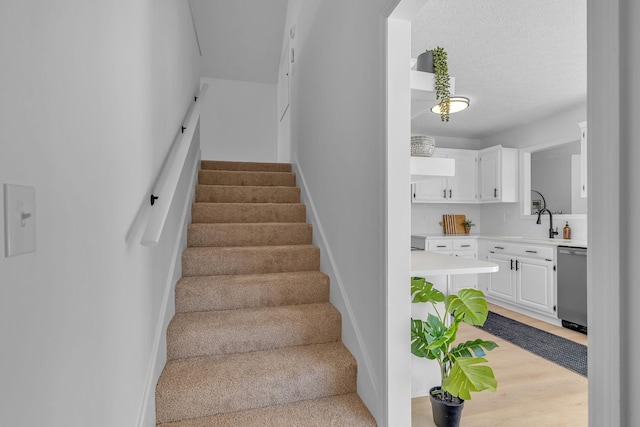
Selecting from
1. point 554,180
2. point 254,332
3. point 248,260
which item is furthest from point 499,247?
point 254,332

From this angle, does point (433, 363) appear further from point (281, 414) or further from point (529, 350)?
point (529, 350)

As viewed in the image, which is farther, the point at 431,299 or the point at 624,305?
the point at 431,299

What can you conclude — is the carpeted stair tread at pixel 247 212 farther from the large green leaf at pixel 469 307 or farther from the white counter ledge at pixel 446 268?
the large green leaf at pixel 469 307

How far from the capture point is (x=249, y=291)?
2.10 metres

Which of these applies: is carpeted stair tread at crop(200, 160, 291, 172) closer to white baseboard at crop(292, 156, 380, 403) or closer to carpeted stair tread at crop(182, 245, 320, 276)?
white baseboard at crop(292, 156, 380, 403)

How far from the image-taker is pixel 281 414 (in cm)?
153

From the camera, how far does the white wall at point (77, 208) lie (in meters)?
0.56

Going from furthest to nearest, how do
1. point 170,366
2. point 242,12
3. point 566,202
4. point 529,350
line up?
point 566,202 → point 242,12 → point 529,350 → point 170,366

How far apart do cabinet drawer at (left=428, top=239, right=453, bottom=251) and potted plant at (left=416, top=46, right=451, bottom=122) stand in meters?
3.03

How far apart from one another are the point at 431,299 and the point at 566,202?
14.8 feet

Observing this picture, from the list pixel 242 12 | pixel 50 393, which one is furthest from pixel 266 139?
pixel 50 393

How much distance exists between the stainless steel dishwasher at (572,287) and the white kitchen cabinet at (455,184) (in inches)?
68.9

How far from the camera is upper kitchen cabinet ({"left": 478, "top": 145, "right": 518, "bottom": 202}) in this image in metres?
4.93

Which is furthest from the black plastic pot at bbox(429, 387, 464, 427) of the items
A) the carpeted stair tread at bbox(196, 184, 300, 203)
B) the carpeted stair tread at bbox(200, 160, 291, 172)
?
the carpeted stair tread at bbox(200, 160, 291, 172)
